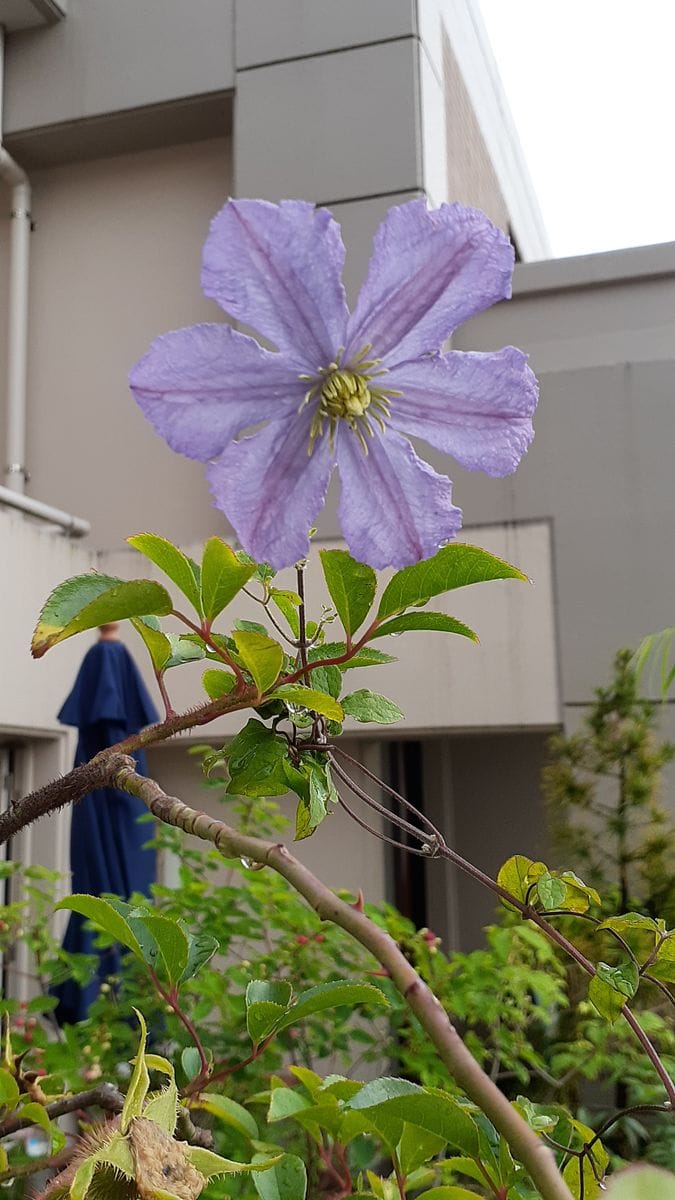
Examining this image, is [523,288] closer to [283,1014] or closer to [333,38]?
[333,38]

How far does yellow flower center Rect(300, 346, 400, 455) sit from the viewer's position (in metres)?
0.44

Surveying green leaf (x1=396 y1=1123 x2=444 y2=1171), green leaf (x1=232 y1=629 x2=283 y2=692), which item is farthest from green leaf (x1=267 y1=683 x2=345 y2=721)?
green leaf (x1=396 y1=1123 x2=444 y2=1171)

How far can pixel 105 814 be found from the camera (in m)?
3.67

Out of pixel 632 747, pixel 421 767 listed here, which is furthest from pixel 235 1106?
pixel 421 767

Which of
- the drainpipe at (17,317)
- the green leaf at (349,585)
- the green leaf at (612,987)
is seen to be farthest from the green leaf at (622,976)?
the drainpipe at (17,317)

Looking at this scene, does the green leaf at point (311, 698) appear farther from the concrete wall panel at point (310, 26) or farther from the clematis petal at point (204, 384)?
the concrete wall panel at point (310, 26)

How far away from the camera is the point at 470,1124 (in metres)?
0.44

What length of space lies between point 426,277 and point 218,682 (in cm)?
26

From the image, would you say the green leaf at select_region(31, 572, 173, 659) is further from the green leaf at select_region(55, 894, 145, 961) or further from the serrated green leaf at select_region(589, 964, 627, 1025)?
the serrated green leaf at select_region(589, 964, 627, 1025)

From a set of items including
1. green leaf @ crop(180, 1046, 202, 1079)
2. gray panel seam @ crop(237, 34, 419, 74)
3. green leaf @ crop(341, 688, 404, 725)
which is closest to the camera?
green leaf @ crop(341, 688, 404, 725)

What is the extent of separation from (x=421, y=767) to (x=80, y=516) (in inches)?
107

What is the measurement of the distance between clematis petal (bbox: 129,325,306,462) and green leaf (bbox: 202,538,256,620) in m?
0.06

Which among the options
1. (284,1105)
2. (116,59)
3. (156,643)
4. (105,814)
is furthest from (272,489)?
(116,59)

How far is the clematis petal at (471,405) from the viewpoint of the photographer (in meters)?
0.45
